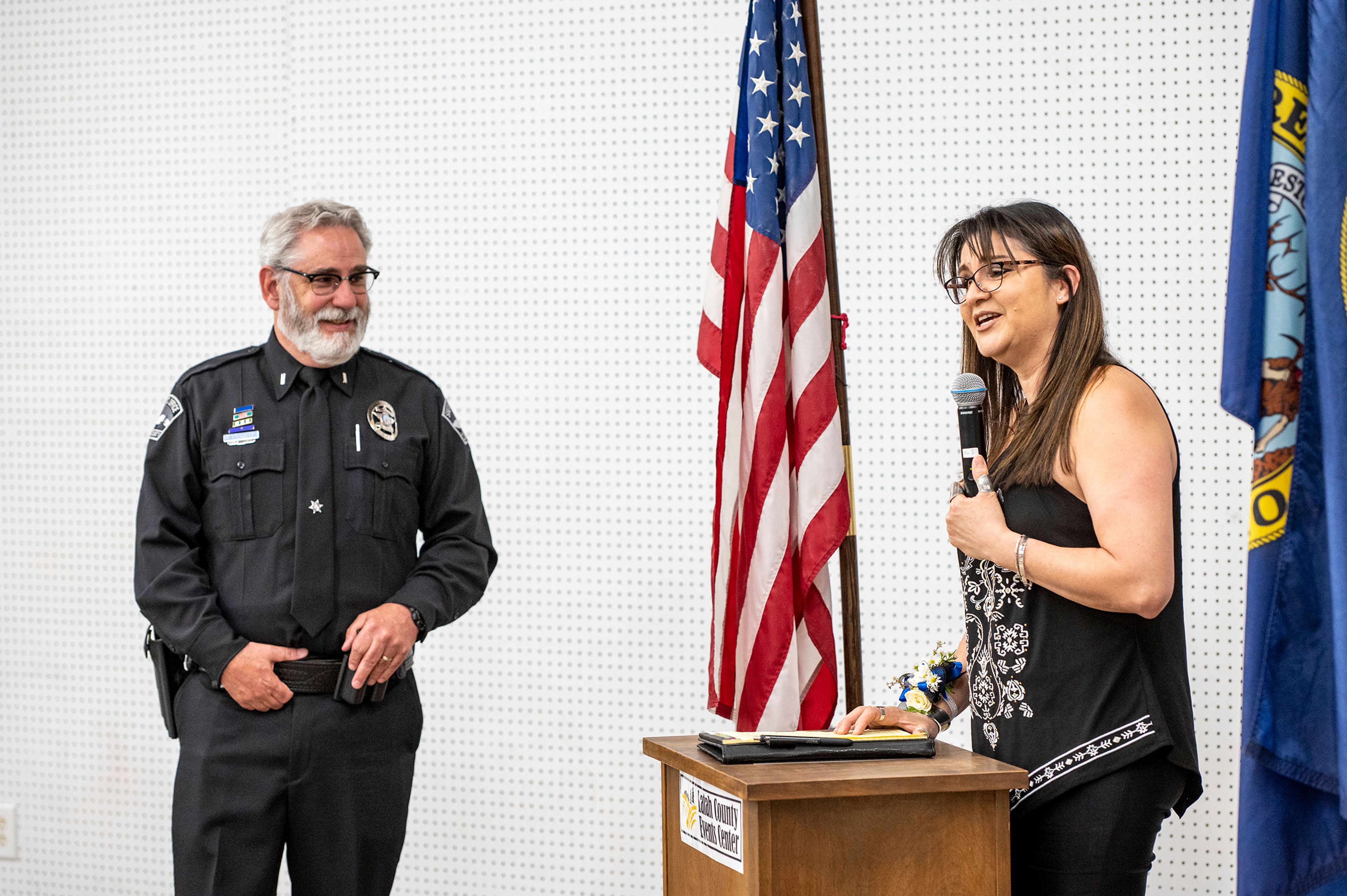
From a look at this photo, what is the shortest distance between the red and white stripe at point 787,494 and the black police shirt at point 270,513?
647 millimetres

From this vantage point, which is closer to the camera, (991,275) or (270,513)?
(991,275)

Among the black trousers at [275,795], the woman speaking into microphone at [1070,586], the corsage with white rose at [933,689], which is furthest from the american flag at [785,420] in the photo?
the black trousers at [275,795]

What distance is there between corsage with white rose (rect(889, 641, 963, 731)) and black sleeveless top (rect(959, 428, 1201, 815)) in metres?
0.17

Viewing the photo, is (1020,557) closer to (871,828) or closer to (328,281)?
(871,828)

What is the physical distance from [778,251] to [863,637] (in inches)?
52.9

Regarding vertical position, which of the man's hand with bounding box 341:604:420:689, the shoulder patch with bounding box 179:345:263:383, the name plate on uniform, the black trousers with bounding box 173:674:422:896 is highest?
the shoulder patch with bounding box 179:345:263:383

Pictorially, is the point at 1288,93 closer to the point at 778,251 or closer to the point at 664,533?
the point at 778,251

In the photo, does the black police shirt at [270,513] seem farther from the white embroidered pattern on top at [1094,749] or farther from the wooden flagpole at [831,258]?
the white embroidered pattern on top at [1094,749]

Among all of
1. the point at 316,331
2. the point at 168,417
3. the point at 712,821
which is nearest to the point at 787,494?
the point at 712,821

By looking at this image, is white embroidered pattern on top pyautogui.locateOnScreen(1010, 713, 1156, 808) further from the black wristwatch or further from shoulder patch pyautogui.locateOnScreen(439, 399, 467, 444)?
shoulder patch pyautogui.locateOnScreen(439, 399, 467, 444)

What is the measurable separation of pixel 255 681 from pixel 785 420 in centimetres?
120

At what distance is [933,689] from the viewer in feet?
6.03

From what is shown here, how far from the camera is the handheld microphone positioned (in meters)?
1.74

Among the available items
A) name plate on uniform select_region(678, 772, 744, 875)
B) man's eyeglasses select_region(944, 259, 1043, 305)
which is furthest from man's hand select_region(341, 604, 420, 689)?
man's eyeglasses select_region(944, 259, 1043, 305)
